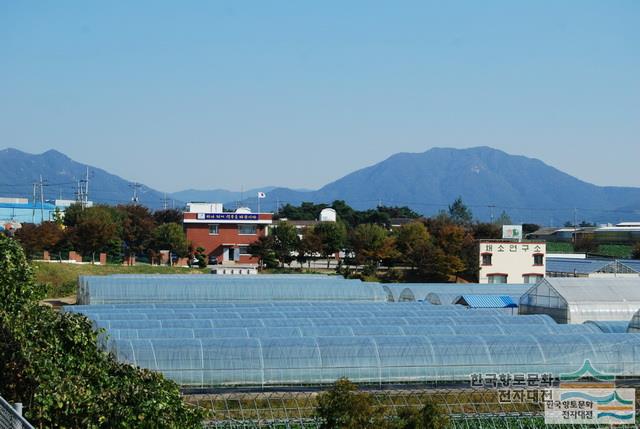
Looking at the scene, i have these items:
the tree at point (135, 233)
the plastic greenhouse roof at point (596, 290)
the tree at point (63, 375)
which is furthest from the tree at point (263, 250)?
the tree at point (63, 375)

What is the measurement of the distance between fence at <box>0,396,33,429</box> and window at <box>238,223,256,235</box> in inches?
2158

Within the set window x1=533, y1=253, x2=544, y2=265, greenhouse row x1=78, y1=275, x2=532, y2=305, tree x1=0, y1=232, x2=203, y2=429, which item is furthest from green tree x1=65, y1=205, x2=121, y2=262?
tree x1=0, y1=232, x2=203, y2=429

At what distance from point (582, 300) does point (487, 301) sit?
18.4 ft

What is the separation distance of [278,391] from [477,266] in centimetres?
3270

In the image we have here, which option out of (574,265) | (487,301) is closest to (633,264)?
(574,265)

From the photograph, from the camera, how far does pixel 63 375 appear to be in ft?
33.8

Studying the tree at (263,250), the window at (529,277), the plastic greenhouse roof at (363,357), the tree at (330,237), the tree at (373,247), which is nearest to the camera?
the plastic greenhouse roof at (363,357)

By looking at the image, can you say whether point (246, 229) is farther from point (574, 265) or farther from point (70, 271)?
point (574, 265)

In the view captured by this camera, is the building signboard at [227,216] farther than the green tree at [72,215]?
No

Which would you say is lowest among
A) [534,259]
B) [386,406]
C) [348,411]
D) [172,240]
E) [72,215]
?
A: [386,406]

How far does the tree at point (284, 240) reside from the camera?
57.9 m

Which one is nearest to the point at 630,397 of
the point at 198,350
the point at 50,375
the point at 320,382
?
the point at 320,382

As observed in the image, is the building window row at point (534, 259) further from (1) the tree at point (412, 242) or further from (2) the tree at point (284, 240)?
(2) the tree at point (284, 240)

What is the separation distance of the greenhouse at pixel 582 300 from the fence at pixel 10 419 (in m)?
25.7
